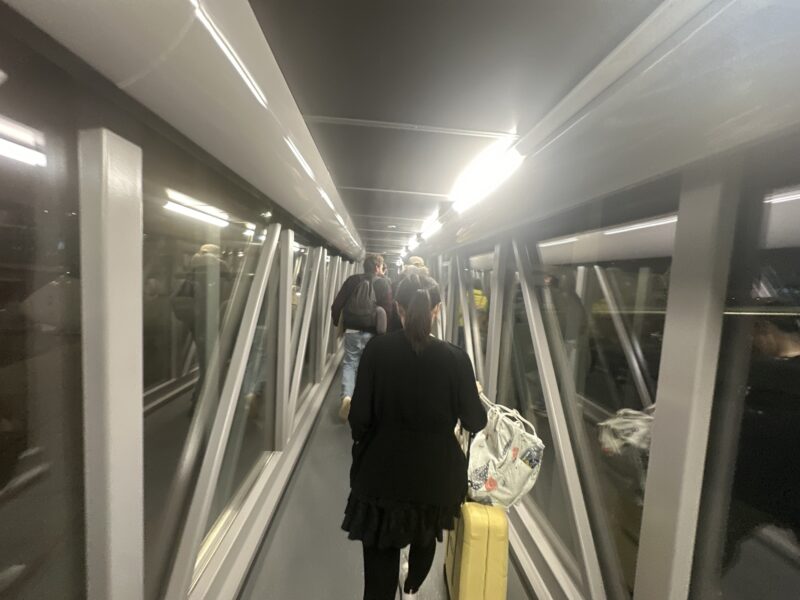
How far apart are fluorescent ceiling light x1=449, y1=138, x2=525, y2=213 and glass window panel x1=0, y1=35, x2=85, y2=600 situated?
57.2 inches

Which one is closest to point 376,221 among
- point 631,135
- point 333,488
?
point 333,488

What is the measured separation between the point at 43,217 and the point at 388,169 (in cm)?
180

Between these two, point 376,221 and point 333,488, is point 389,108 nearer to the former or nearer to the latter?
point 333,488

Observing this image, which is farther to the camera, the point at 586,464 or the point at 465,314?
→ the point at 465,314

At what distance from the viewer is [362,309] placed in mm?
3746

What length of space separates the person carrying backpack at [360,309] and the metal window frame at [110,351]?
276 centimetres

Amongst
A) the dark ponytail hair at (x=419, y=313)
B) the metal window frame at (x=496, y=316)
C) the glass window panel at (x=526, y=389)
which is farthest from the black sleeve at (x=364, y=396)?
the metal window frame at (x=496, y=316)

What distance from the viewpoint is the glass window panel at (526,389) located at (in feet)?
7.53

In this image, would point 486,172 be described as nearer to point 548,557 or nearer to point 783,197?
point 783,197

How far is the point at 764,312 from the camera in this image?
94 centimetres

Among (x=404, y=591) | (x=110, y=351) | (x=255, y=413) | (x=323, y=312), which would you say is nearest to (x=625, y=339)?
(x=404, y=591)

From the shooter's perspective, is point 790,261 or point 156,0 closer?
point 156,0

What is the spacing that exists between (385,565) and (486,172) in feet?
6.71

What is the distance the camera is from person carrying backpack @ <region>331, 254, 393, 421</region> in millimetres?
3666
